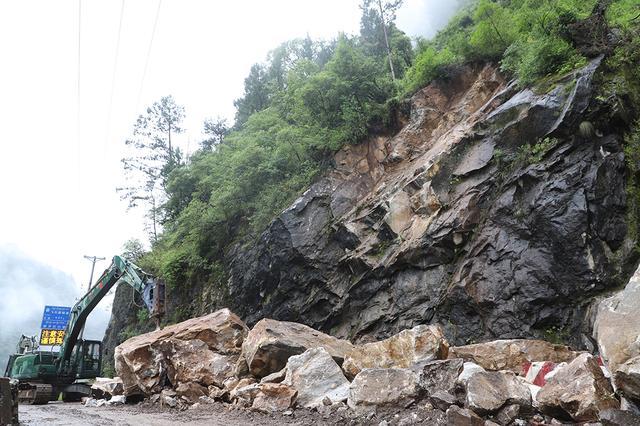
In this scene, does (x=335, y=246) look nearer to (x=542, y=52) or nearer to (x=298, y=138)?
(x=298, y=138)

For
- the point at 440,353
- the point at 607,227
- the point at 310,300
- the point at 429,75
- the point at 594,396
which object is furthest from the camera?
the point at 429,75

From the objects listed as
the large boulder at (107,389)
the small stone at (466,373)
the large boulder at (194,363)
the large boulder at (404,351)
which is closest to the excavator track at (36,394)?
the large boulder at (107,389)

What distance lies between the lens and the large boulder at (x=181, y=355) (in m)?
10.5

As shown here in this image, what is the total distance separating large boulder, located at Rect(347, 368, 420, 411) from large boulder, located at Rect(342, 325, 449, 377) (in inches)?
40.2

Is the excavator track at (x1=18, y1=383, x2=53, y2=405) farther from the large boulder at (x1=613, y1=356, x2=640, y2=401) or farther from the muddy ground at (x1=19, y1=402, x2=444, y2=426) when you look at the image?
the large boulder at (x1=613, y1=356, x2=640, y2=401)

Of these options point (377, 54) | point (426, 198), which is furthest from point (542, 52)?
point (377, 54)

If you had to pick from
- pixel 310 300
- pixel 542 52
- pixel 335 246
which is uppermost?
pixel 542 52

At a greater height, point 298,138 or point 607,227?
point 298,138

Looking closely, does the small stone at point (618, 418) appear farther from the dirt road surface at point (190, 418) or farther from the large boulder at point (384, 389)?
the dirt road surface at point (190, 418)

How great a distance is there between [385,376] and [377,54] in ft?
90.7

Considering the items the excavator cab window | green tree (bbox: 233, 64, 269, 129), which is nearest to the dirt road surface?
the excavator cab window

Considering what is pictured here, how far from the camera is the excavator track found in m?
14.1

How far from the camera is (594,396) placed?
472cm

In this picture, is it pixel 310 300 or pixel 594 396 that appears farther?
pixel 310 300
